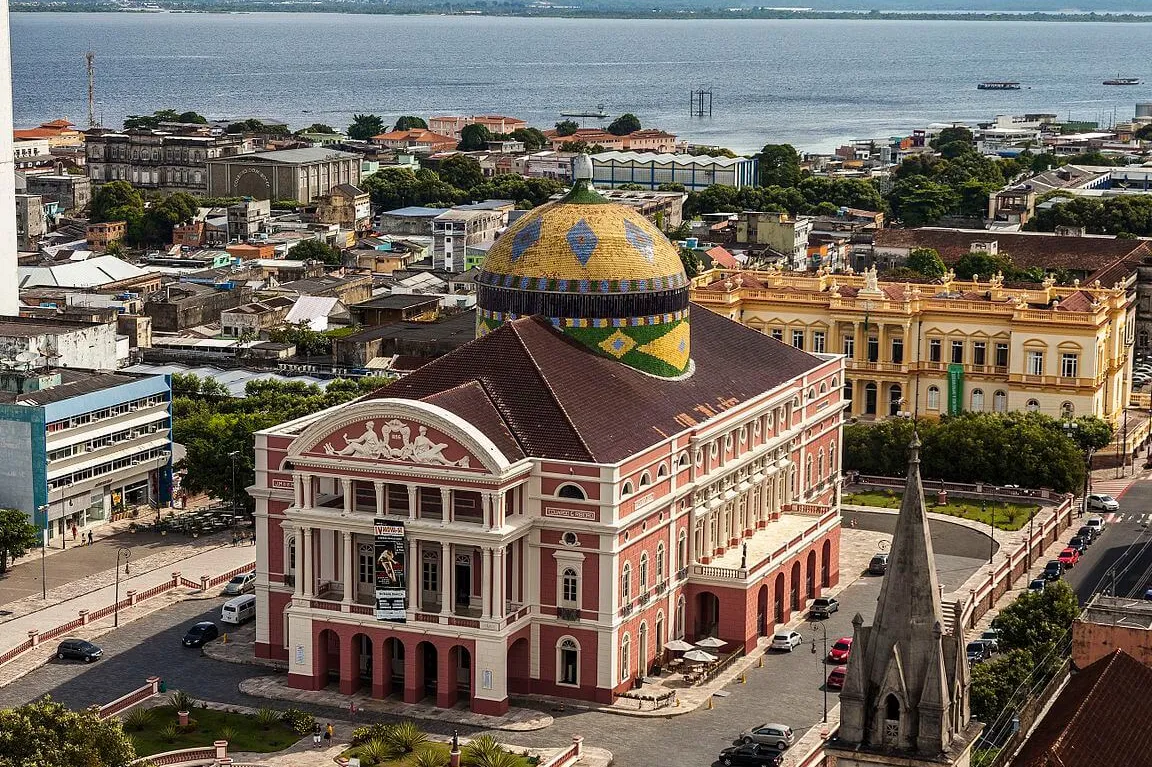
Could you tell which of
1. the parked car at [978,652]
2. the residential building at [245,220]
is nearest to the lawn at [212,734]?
the parked car at [978,652]

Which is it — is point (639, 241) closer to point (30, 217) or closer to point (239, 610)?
point (239, 610)

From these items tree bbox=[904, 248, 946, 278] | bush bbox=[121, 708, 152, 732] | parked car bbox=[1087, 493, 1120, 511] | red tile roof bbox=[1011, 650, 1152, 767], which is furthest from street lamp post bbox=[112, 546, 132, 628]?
tree bbox=[904, 248, 946, 278]

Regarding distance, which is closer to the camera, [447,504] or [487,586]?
[447,504]

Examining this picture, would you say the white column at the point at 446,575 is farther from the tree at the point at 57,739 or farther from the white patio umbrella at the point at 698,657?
the tree at the point at 57,739

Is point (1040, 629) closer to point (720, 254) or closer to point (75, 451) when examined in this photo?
point (75, 451)

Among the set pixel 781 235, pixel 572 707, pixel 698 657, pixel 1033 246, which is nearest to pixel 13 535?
pixel 572 707

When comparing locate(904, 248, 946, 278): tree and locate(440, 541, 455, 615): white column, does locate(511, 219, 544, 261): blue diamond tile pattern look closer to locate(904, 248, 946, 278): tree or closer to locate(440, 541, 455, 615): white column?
locate(440, 541, 455, 615): white column

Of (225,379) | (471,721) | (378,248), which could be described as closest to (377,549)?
(471,721)
